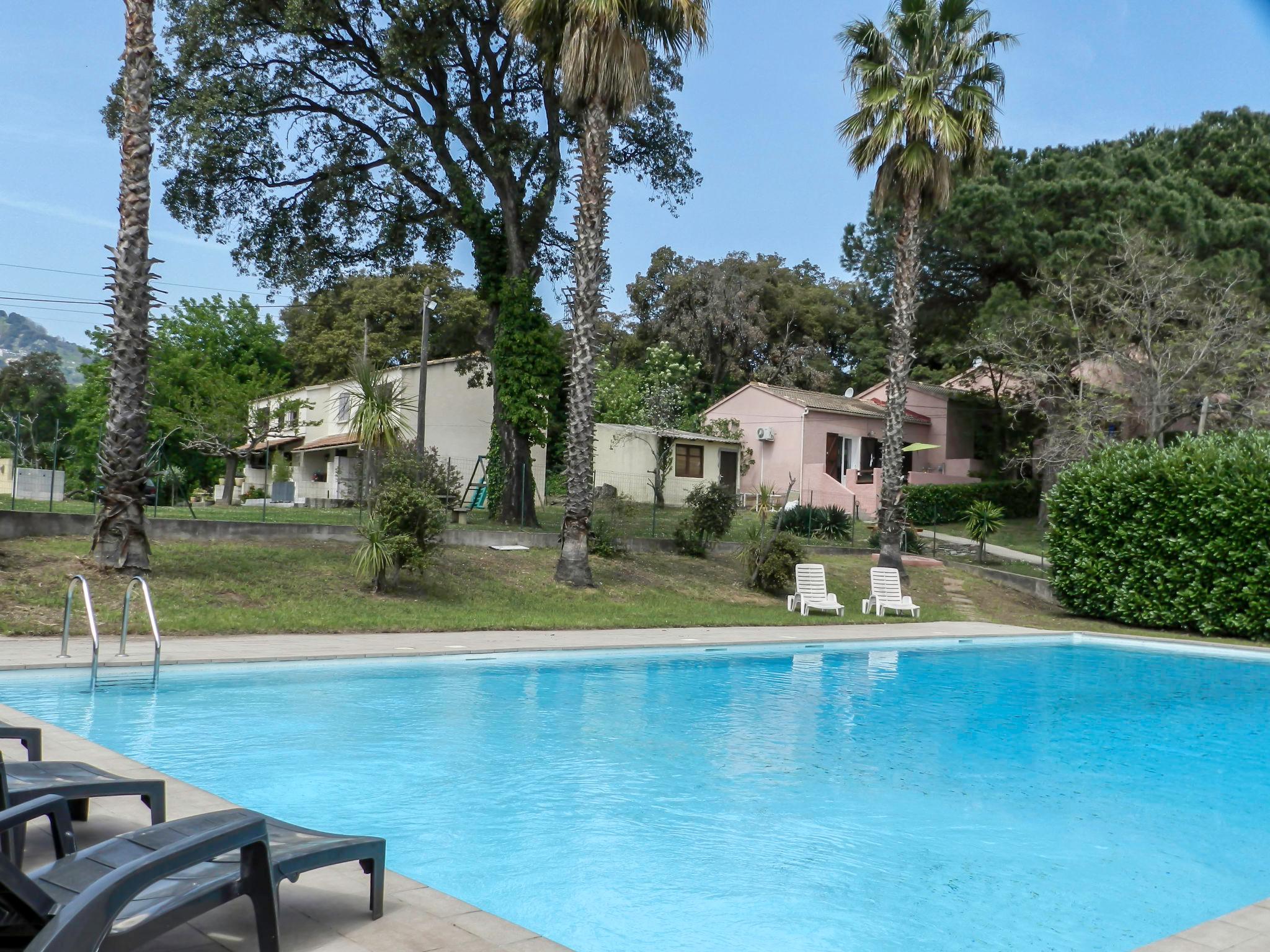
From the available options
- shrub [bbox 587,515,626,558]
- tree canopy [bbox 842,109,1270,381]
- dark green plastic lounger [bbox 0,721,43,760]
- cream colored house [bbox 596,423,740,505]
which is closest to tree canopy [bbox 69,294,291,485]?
cream colored house [bbox 596,423,740,505]

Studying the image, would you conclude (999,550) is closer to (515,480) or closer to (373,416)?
(515,480)

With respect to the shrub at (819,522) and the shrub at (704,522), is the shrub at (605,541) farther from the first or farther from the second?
the shrub at (819,522)

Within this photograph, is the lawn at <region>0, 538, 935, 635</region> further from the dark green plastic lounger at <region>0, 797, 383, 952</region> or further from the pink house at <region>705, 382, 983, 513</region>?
the pink house at <region>705, 382, 983, 513</region>

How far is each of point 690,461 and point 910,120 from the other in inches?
746

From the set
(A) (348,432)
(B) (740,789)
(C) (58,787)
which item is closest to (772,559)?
(B) (740,789)

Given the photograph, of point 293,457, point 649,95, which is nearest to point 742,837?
point 649,95

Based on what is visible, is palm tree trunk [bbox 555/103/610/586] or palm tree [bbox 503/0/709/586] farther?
palm tree trunk [bbox 555/103/610/586]

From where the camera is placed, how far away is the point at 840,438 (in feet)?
142

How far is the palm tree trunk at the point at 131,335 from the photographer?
15344mm

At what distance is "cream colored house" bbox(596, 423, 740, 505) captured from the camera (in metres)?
39.2

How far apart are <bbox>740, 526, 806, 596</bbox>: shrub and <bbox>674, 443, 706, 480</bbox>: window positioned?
16795mm

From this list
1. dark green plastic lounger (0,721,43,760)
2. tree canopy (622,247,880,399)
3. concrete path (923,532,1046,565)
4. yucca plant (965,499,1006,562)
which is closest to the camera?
dark green plastic lounger (0,721,43,760)

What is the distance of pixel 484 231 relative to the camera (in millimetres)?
26391

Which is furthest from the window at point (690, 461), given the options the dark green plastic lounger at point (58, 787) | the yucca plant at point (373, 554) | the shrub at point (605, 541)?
the dark green plastic lounger at point (58, 787)
